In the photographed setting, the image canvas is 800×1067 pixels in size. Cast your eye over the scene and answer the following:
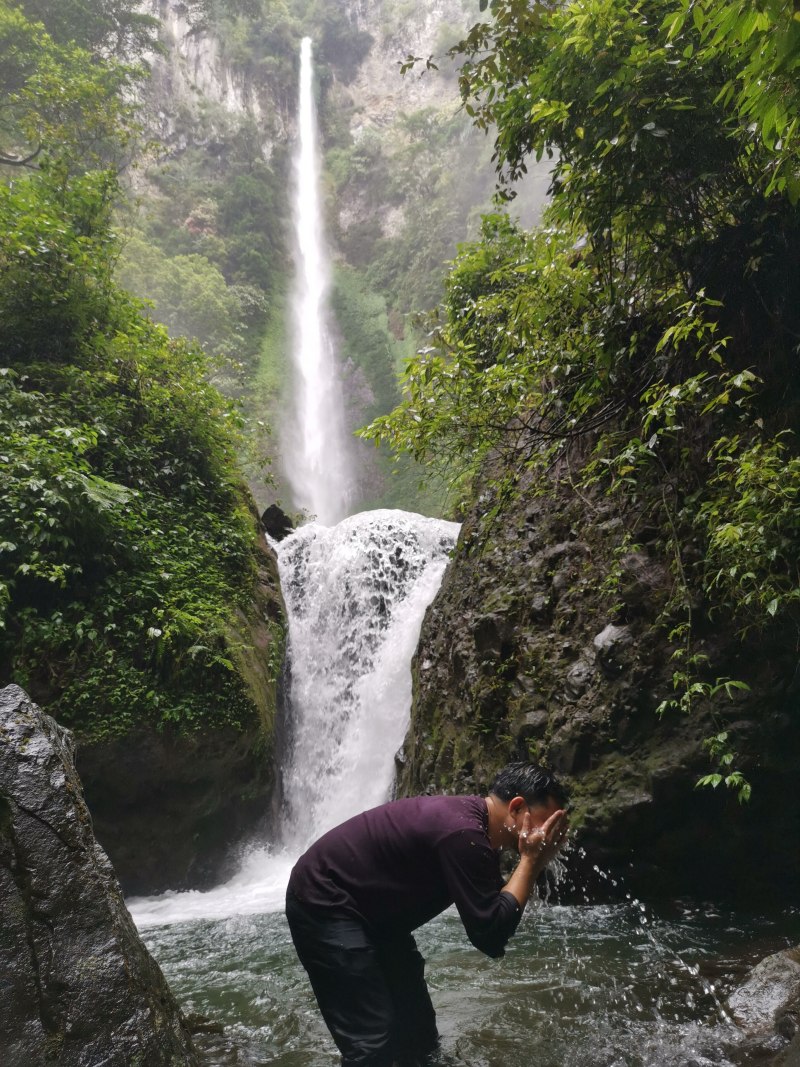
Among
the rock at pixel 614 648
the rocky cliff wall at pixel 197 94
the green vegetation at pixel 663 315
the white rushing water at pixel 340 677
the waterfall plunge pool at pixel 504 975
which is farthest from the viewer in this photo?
the rocky cliff wall at pixel 197 94

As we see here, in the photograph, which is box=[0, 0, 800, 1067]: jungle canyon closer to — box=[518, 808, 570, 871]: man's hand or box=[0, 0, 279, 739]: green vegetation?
box=[0, 0, 279, 739]: green vegetation

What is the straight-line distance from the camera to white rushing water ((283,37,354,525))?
2388 cm

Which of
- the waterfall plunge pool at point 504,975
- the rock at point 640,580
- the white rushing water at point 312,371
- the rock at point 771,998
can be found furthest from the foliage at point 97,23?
the rock at point 771,998

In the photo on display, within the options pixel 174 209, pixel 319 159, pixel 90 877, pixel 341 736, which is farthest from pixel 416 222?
pixel 90 877

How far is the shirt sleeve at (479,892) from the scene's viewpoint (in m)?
1.86

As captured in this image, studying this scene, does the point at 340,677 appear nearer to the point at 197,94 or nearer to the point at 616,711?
the point at 616,711

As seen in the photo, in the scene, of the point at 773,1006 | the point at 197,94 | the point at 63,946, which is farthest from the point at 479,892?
the point at 197,94

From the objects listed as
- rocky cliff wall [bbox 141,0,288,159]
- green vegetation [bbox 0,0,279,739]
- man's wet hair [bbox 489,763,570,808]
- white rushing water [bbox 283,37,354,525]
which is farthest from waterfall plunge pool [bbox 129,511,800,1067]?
rocky cliff wall [bbox 141,0,288,159]

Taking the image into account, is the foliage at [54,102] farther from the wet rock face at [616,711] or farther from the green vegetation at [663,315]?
the wet rock face at [616,711]

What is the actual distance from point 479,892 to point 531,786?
352 mm

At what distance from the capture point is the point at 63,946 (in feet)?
6.97

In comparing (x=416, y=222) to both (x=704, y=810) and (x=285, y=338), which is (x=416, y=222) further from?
(x=704, y=810)

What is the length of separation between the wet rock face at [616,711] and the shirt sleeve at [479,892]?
234cm

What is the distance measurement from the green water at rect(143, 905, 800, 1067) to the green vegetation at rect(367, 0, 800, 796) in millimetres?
939
